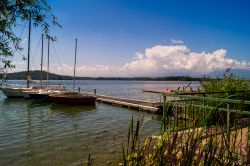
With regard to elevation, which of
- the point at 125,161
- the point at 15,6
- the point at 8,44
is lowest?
the point at 125,161

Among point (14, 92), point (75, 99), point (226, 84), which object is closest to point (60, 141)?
point (226, 84)

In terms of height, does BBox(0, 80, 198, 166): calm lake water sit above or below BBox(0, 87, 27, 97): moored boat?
below

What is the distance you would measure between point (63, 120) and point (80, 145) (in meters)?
7.64

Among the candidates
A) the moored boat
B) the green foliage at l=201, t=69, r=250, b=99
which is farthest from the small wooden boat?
the green foliage at l=201, t=69, r=250, b=99

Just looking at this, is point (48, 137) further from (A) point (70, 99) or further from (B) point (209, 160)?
(A) point (70, 99)

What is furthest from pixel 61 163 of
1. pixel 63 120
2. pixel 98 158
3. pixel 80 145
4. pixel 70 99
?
pixel 70 99

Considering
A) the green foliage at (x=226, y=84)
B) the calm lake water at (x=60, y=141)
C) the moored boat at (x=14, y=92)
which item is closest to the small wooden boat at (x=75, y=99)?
the calm lake water at (x=60, y=141)

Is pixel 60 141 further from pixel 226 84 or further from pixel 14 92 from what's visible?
pixel 14 92

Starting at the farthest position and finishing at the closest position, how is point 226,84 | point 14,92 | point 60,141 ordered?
1. point 14,92
2. point 226,84
3. point 60,141

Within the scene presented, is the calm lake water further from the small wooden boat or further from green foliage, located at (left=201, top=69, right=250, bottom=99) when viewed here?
the small wooden boat

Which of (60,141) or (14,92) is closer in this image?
(60,141)

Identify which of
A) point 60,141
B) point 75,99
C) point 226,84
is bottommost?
point 60,141

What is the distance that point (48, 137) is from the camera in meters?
13.0

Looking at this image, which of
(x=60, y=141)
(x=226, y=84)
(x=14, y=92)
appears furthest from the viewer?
(x=14, y=92)
